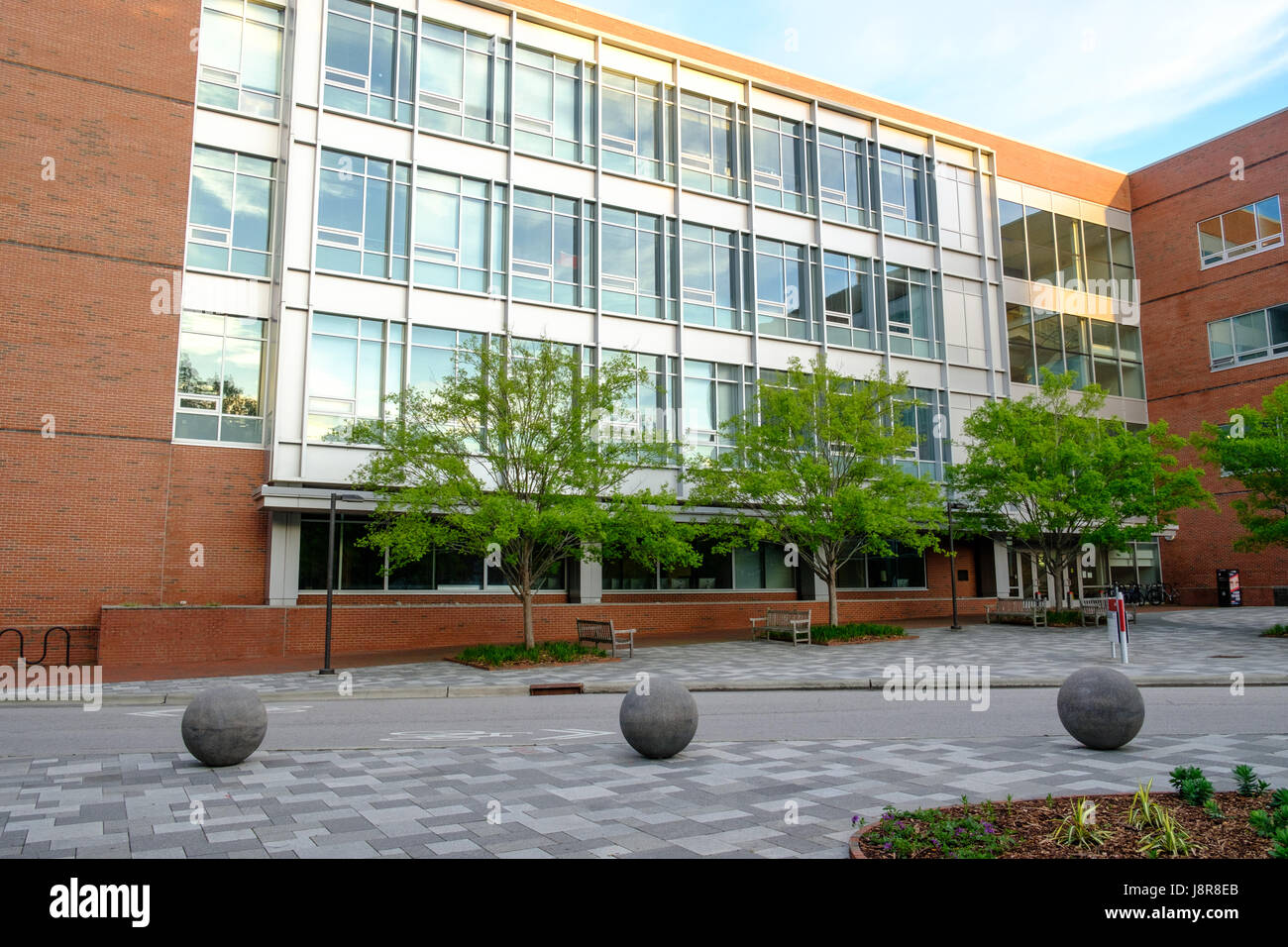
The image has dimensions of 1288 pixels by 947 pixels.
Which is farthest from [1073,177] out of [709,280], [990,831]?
[990,831]

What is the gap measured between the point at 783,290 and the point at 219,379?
18.3 meters

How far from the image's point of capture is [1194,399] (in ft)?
130

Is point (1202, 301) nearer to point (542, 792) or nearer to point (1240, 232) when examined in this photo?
point (1240, 232)

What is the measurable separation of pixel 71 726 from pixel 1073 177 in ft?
138

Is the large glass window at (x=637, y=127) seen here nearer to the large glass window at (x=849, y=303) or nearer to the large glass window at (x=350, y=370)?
the large glass window at (x=849, y=303)

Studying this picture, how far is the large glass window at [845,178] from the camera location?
1332 inches

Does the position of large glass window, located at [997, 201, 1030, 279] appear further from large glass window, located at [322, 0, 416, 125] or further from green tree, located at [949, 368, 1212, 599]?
→ large glass window, located at [322, 0, 416, 125]

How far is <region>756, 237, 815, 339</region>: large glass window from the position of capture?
3172 centimetres

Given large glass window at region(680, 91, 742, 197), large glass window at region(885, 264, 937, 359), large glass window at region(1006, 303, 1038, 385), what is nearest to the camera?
large glass window at region(680, 91, 742, 197)

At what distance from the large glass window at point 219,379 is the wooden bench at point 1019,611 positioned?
76.9 ft

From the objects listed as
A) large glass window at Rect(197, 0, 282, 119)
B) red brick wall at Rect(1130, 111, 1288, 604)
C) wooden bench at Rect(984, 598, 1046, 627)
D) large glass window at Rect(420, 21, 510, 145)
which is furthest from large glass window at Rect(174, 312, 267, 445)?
red brick wall at Rect(1130, 111, 1288, 604)

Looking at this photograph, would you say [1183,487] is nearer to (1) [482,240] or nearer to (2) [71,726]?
(1) [482,240]

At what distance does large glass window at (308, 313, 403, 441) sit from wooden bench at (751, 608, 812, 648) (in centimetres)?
1188

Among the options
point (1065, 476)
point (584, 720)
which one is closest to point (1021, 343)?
point (1065, 476)
